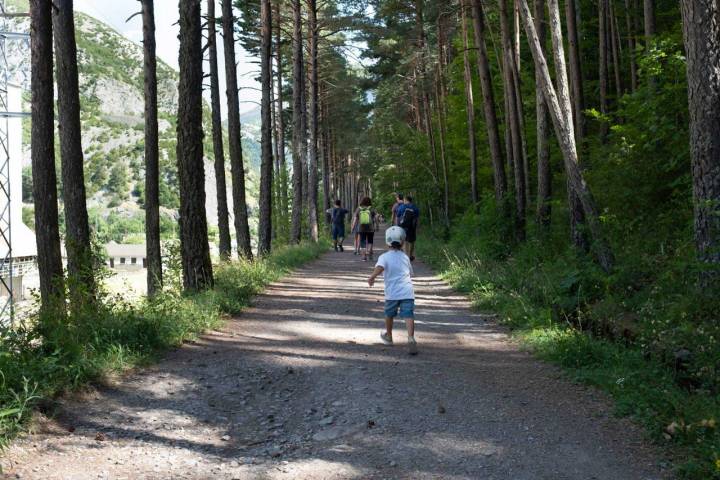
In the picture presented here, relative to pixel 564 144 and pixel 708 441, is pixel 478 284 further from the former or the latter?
pixel 708 441

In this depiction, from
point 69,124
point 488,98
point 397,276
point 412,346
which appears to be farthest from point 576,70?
point 69,124

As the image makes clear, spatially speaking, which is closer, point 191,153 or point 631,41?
point 191,153

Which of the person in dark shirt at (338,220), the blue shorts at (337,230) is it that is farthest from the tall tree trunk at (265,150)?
the blue shorts at (337,230)

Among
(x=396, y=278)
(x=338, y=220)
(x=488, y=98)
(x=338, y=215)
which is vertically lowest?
(x=396, y=278)

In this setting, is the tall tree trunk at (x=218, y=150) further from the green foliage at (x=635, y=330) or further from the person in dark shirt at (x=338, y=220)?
the green foliage at (x=635, y=330)

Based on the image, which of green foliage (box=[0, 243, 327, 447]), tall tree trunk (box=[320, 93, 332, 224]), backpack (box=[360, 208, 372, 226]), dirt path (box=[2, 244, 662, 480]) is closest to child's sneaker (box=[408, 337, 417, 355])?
dirt path (box=[2, 244, 662, 480])

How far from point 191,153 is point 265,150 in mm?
11312

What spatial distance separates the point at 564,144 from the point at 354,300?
15.2ft

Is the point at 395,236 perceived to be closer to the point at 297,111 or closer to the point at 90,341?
the point at 90,341

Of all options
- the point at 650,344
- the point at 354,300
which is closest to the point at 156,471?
the point at 650,344

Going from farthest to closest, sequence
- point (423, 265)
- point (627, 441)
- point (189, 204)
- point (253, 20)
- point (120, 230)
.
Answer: point (120, 230) < point (253, 20) < point (423, 265) < point (189, 204) < point (627, 441)

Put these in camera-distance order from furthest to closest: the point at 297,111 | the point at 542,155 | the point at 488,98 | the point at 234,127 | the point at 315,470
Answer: the point at 297,111, the point at 488,98, the point at 234,127, the point at 542,155, the point at 315,470

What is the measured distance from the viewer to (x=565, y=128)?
11.6 m

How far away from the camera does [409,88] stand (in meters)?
45.0
